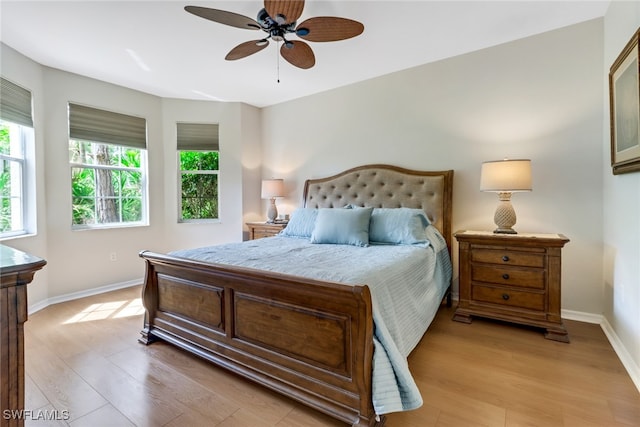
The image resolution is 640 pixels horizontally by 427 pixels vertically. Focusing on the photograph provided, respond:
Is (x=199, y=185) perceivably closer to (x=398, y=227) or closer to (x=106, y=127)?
(x=106, y=127)

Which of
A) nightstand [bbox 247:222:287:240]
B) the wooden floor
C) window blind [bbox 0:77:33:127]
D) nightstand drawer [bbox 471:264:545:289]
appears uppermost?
window blind [bbox 0:77:33:127]

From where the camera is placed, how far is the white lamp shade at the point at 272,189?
170 inches

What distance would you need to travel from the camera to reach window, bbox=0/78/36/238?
2.96 meters

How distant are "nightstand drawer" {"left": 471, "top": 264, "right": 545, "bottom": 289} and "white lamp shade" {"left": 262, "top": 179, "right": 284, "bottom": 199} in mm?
2644

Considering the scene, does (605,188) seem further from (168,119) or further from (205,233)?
(168,119)

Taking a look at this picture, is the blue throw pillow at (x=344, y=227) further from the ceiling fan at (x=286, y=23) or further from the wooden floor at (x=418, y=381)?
the ceiling fan at (x=286, y=23)

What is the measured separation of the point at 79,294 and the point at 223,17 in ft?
11.9

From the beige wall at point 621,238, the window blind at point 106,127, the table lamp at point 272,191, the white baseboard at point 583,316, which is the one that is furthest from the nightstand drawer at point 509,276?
the window blind at point 106,127

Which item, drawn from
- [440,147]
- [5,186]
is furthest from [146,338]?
[440,147]

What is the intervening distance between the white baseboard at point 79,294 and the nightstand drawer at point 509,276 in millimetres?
4225

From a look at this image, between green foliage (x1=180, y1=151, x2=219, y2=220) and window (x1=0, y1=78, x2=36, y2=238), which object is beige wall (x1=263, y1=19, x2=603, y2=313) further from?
window (x1=0, y1=78, x2=36, y2=238)

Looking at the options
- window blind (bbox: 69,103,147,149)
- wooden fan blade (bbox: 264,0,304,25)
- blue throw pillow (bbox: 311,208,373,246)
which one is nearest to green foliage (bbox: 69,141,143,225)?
window blind (bbox: 69,103,147,149)

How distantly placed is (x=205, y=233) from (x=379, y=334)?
148 inches


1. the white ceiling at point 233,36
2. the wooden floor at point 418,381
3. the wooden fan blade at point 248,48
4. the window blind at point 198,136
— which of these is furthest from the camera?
the window blind at point 198,136
